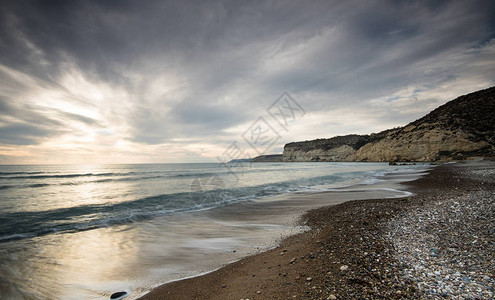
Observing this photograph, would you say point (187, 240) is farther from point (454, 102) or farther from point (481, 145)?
point (454, 102)

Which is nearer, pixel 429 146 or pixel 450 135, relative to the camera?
pixel 450 135

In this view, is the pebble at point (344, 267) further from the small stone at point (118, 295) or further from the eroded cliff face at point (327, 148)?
the eroded cliff face at point (327, 148)

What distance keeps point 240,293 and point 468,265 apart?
292cm

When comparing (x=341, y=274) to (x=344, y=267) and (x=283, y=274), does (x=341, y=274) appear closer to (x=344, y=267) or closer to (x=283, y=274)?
(x=344, y=267)

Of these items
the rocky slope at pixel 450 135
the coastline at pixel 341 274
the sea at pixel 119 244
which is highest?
the rocky slope at pixel 450 135

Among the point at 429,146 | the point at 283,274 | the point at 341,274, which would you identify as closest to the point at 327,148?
the point at 429,146

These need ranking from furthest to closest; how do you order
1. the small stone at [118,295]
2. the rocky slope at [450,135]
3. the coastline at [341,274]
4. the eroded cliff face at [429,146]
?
the eroded cliff face at [429,146] → the rocky slope at [450,135] → the small stone at [118,295] → the coastline at [341,274]

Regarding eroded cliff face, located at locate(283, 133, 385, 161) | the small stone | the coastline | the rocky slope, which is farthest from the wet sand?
eroded cliff face, located at locate(283, 133, 385, 161)

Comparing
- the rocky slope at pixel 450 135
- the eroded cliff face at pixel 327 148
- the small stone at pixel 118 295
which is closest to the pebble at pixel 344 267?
the small stone at pixel 118 295

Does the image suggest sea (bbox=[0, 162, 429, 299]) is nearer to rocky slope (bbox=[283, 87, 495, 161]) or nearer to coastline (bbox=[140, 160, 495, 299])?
coastline (bbox=[140, 160, 495, 299])

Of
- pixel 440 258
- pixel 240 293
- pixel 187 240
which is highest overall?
pixel 440 258

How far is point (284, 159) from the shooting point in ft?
489

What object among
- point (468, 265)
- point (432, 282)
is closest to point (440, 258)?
point (468, 265)

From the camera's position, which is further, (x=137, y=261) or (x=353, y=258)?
(x=137, y=261)
